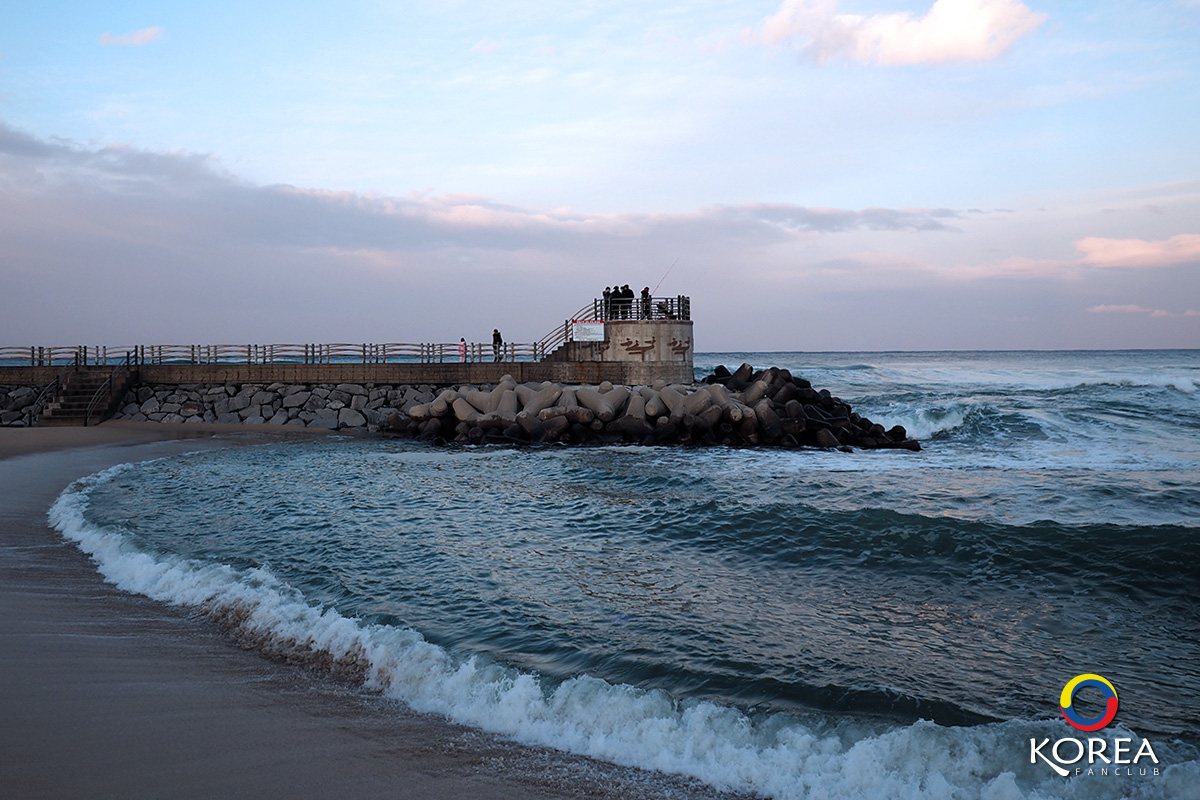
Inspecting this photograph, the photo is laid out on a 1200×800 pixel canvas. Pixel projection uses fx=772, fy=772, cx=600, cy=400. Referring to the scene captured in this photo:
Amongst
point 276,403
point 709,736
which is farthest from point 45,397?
point 709,736

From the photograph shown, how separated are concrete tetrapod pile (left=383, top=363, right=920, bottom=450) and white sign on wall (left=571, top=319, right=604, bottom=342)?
342 cm

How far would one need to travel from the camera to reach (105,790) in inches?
138

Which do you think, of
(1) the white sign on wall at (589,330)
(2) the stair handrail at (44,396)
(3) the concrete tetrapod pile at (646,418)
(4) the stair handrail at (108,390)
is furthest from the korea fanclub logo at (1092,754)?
(2) the stair handrail at (44,396)

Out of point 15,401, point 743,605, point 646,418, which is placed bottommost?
point 743,605

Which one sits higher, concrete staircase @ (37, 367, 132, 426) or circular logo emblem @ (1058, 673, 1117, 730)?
concrete staircase @ (37, 367, 132, 426)

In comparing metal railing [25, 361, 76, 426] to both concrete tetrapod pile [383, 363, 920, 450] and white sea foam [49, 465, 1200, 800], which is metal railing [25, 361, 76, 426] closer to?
concrete tetrapod pile [383, 363, 920, 450]

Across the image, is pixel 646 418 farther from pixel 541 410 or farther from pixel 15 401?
pixel 15 401

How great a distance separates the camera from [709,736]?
425 centimetres

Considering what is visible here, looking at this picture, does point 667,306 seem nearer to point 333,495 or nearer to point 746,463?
point 746,463

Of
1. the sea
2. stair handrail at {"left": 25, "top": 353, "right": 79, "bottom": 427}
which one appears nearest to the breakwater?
stair handrail at {"left": 25, "top": 353, "right": 79, "bottom": 427}

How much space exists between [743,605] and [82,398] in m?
26.9

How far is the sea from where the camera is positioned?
13.6 feet

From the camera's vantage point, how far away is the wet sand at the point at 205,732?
3660 millimetres

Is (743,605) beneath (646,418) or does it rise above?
beneath
